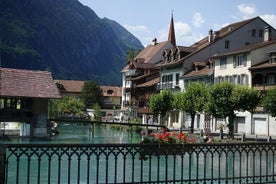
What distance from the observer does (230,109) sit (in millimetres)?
47281

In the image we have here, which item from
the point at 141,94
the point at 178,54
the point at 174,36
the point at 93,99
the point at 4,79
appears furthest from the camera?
the point at 93,99

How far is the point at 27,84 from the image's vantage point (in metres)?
52.6

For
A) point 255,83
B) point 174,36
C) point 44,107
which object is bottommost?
point 44,107

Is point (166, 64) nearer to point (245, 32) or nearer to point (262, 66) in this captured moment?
point (245, 32)

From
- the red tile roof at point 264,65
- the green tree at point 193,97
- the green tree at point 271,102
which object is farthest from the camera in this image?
the green tree at point 193,97

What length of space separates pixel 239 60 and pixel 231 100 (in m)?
12.5

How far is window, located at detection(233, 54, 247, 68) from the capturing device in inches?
2224

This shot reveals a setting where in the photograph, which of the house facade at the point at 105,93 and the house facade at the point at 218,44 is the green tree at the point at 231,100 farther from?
the house facade at the point at 105,93

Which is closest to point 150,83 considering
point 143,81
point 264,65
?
point 143,81

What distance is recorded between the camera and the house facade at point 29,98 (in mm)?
51438

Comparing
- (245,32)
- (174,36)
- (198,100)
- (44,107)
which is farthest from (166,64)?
(174,36)

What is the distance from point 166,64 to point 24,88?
32.8 meters

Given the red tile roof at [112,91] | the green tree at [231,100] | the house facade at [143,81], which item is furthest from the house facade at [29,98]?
the red tile roof at [112,91]

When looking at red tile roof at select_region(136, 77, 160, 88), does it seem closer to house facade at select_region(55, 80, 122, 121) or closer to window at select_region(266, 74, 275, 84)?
window at select_region(266, 74, 275, 84)
